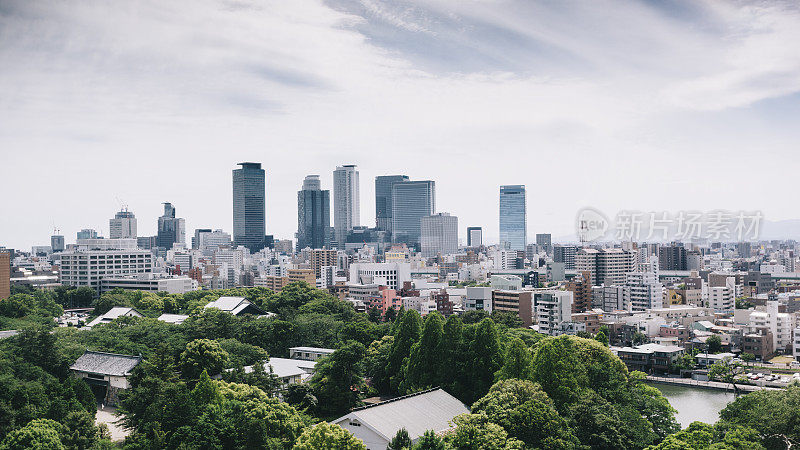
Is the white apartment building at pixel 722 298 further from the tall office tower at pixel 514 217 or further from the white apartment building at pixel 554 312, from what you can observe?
the tall office tower at pixel 514 217

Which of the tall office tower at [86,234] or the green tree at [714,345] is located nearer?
the green tree at [714,345]

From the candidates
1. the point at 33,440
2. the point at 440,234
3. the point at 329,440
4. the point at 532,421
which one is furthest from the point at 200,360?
the point at 440,234

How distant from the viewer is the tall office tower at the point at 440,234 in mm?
101562

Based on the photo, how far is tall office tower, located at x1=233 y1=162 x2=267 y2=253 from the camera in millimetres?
93312

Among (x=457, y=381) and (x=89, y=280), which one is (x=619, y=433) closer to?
(x=457, y=381)

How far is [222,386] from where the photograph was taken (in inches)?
486

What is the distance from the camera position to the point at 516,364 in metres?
13.2

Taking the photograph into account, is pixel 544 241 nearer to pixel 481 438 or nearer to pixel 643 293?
pixel 643 293

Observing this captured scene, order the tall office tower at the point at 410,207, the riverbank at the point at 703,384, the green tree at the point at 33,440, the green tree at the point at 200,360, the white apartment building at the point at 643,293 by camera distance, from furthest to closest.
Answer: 1. the tall office tower at the point at 410,207
2. the white apartment building at the point at 643,293
3. the riverbank at the point at 703,384
4. the green tree at the point at 200,360
5. the green tree at the point at 33,440

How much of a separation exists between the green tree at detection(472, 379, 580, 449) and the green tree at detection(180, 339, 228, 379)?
658 cm

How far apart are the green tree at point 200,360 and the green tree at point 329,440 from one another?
20.7ft

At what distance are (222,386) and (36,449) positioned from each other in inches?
128

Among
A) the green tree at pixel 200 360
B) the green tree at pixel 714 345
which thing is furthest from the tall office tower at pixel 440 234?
the green tree at pixel 200 360

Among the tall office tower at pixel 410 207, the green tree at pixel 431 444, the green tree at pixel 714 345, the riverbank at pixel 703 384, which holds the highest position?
the tall office tower at pixel 410 207
